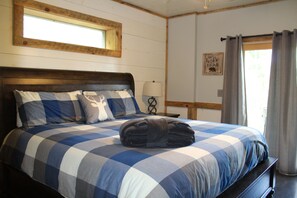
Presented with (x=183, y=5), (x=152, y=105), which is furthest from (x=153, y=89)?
(x=183, y=5)

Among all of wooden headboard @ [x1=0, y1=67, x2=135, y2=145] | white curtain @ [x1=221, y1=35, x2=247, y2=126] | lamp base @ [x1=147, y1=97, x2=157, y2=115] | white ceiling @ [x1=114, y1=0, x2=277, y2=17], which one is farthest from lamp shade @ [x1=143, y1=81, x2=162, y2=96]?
white ceiling @ [x1=114, y1=0, x2=277, y2=17]

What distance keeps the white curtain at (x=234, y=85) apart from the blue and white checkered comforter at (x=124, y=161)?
1.53 m

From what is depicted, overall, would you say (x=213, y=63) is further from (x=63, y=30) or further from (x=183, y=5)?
(x=63, y=30)

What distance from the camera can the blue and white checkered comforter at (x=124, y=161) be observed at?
1.36 m

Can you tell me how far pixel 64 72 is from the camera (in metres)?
3.03

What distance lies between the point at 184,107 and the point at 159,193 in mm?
3459

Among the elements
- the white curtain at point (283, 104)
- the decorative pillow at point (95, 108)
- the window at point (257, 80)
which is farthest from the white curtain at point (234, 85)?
the decorative pillow at point (95, 108)

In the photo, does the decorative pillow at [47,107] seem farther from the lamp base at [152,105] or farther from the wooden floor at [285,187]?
the wooden floor at [285,187]

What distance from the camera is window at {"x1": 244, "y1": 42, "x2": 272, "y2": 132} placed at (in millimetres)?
3830

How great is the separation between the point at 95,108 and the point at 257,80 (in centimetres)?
261

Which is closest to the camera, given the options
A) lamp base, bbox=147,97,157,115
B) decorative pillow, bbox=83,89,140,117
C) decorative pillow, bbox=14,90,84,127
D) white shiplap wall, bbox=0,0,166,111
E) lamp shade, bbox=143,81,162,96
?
decorative pillow, bbox=14,90,84,127

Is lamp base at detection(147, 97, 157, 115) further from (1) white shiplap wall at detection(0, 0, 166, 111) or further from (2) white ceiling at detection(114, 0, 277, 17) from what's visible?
(2) white ceiling at detection(114, 0, 277, 17)

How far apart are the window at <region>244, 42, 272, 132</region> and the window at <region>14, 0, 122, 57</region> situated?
81.6 inches

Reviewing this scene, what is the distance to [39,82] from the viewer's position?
2.75 m
